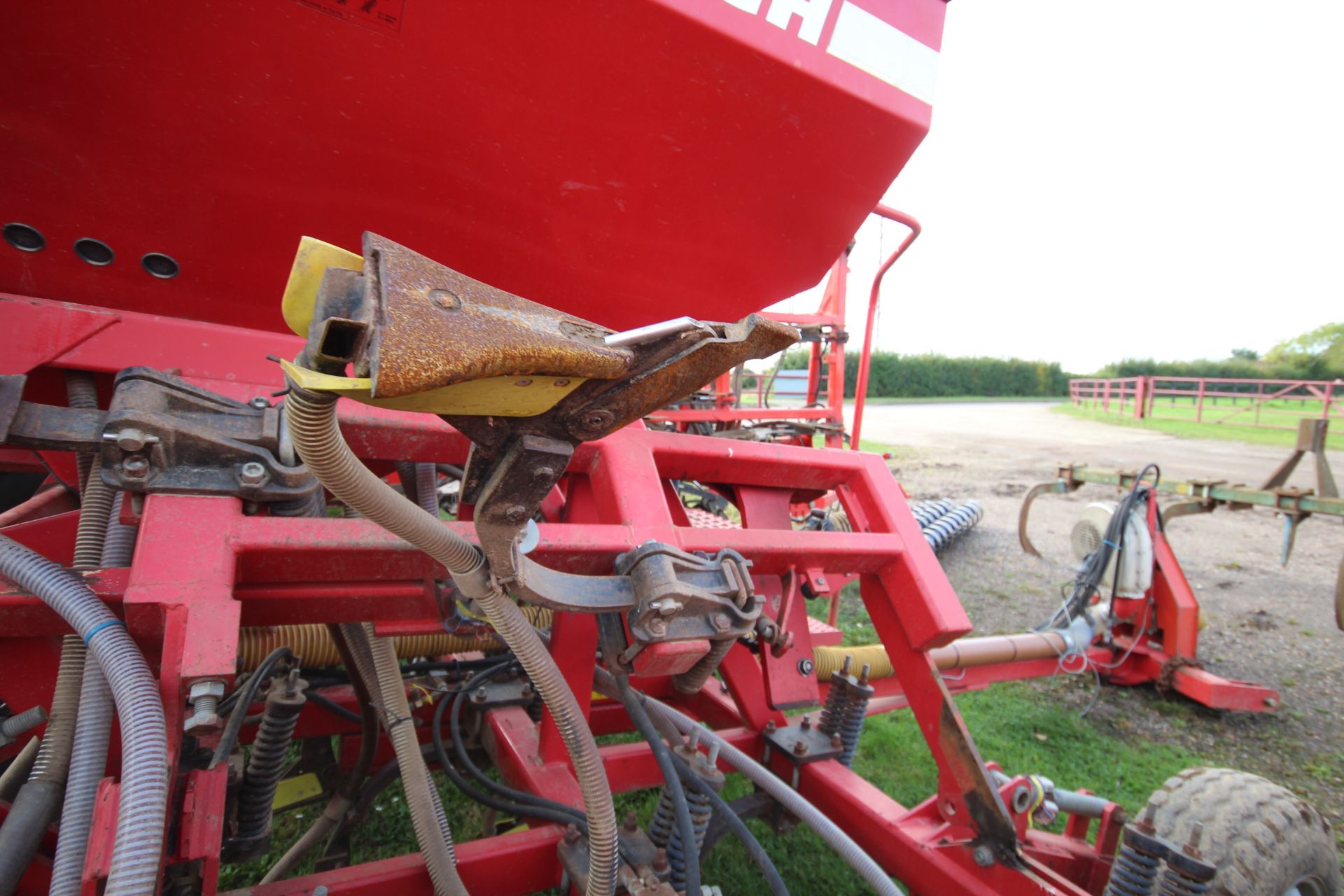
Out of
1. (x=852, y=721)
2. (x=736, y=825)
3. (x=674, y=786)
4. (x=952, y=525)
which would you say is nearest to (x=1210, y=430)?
(x=952, y=525)

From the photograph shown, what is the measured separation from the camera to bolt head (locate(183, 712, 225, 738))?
938 millimetres

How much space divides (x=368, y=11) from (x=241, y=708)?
136 cm

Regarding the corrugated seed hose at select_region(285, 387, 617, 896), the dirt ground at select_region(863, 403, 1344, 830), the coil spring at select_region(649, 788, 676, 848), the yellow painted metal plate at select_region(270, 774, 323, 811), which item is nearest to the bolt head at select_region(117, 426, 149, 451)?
the corrugated seed hose at select_region(285, 387, 617, 896)

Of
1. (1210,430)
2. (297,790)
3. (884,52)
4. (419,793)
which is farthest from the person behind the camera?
(1210,430)

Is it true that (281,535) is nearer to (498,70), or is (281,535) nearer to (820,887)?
(498,70)

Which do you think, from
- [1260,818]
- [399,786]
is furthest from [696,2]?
[399,786]

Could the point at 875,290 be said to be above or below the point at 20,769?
above

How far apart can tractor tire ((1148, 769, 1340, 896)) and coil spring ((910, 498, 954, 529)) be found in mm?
3779

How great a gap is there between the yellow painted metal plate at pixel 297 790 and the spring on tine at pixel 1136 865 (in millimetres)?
2145

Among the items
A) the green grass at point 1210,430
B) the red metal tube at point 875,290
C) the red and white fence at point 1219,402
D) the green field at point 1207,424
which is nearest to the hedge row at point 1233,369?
the red and white fence at point 1219,402

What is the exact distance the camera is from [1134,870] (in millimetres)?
1570

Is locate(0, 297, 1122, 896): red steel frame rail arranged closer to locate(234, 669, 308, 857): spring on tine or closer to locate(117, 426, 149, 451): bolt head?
locate(117, 426, 149, 451): bolt head

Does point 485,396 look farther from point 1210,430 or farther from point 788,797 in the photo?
point 1210,430

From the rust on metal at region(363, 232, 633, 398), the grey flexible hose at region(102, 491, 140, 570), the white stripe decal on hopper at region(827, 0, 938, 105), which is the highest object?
the white stripe decal on hopper at region(827, 0, 938, 105)
